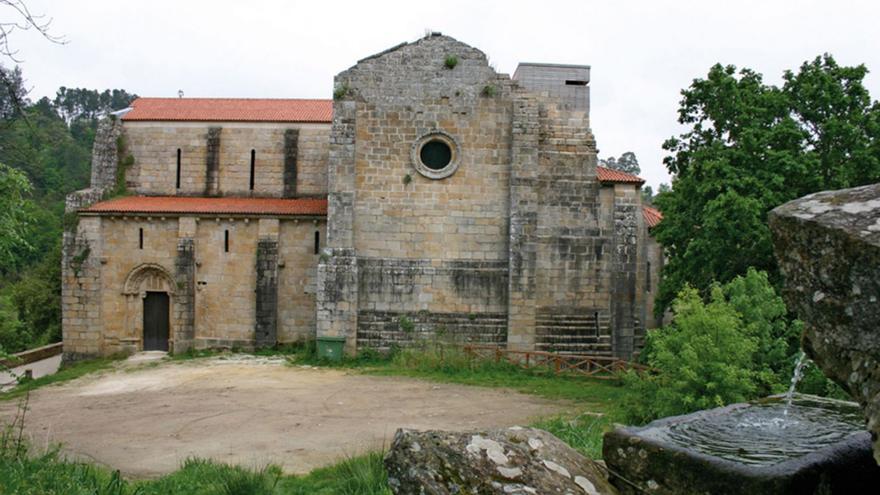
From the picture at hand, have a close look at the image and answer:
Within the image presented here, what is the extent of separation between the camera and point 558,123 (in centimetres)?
2308

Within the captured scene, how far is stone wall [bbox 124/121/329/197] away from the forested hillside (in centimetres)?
296

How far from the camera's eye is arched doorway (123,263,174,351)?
80.2 ft

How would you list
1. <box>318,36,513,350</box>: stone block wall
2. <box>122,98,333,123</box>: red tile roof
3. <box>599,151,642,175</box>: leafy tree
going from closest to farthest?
<box>318,36,513,350</box>: stone block wall, <box>122,98,333,123</box>: red tile roof, <box>599,151,642,175</box>: leafy tree

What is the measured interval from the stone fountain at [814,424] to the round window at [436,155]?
711 inches

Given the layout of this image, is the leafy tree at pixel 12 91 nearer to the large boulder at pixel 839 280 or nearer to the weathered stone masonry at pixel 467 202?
the large boulder at pixel 839 280

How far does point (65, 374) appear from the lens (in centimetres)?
2109

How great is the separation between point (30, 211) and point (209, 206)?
36.1 ft

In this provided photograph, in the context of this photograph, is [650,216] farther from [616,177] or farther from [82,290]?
[82,290]

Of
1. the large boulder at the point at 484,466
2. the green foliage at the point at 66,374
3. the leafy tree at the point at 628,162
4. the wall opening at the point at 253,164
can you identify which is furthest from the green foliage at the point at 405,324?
the leafy tree at the point at 628,162

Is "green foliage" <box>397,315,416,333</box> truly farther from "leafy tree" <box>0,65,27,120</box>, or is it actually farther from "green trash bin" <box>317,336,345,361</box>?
"leafy tree" <box>0,65,27,120</box>

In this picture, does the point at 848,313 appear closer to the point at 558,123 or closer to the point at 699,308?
the point at 699,308

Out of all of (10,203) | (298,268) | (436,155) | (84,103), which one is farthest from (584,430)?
(84,103)

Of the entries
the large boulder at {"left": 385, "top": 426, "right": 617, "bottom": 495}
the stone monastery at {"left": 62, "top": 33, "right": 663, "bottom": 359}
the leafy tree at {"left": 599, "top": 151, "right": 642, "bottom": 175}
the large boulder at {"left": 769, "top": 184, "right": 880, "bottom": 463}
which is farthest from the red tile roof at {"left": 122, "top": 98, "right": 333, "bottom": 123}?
the leafy tree at {"left": 599, "top": 151, "right": 642, "bottom": 175}

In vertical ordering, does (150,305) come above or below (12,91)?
below
